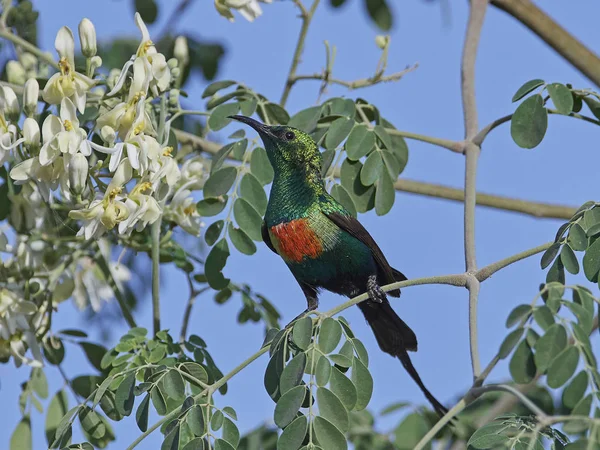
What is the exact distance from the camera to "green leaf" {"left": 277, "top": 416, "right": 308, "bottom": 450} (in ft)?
8.34

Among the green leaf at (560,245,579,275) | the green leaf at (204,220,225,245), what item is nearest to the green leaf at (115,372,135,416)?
the green leaf at (204,220,225,245)

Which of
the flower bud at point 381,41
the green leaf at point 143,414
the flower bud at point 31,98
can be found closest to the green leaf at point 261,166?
the flower bud at point 381,41

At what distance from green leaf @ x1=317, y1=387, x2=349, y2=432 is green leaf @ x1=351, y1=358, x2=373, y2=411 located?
12cm

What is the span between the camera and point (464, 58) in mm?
4047

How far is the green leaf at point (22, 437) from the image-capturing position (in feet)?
12.4

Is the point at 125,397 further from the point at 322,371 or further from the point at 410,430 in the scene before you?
the point at 410,430

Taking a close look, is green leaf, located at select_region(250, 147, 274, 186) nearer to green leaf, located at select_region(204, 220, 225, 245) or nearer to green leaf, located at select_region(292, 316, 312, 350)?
green leaf, located at select_region(204, 220, 225, 245)

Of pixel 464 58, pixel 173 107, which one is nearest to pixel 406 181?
pixel 464 58

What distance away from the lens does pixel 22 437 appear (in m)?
3.79

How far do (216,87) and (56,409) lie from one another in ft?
4.75

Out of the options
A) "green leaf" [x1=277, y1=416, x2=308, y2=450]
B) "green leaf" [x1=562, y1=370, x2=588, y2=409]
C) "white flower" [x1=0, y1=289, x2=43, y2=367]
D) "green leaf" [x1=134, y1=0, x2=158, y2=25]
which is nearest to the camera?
"green leaf" [x1=562, y1=370, x2=588, y2=409]

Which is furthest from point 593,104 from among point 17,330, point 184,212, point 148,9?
point 148,9

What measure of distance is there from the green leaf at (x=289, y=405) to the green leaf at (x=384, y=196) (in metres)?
1.19

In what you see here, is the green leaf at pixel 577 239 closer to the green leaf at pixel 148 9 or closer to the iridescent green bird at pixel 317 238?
the iridescent green bird at pixel 317 238
